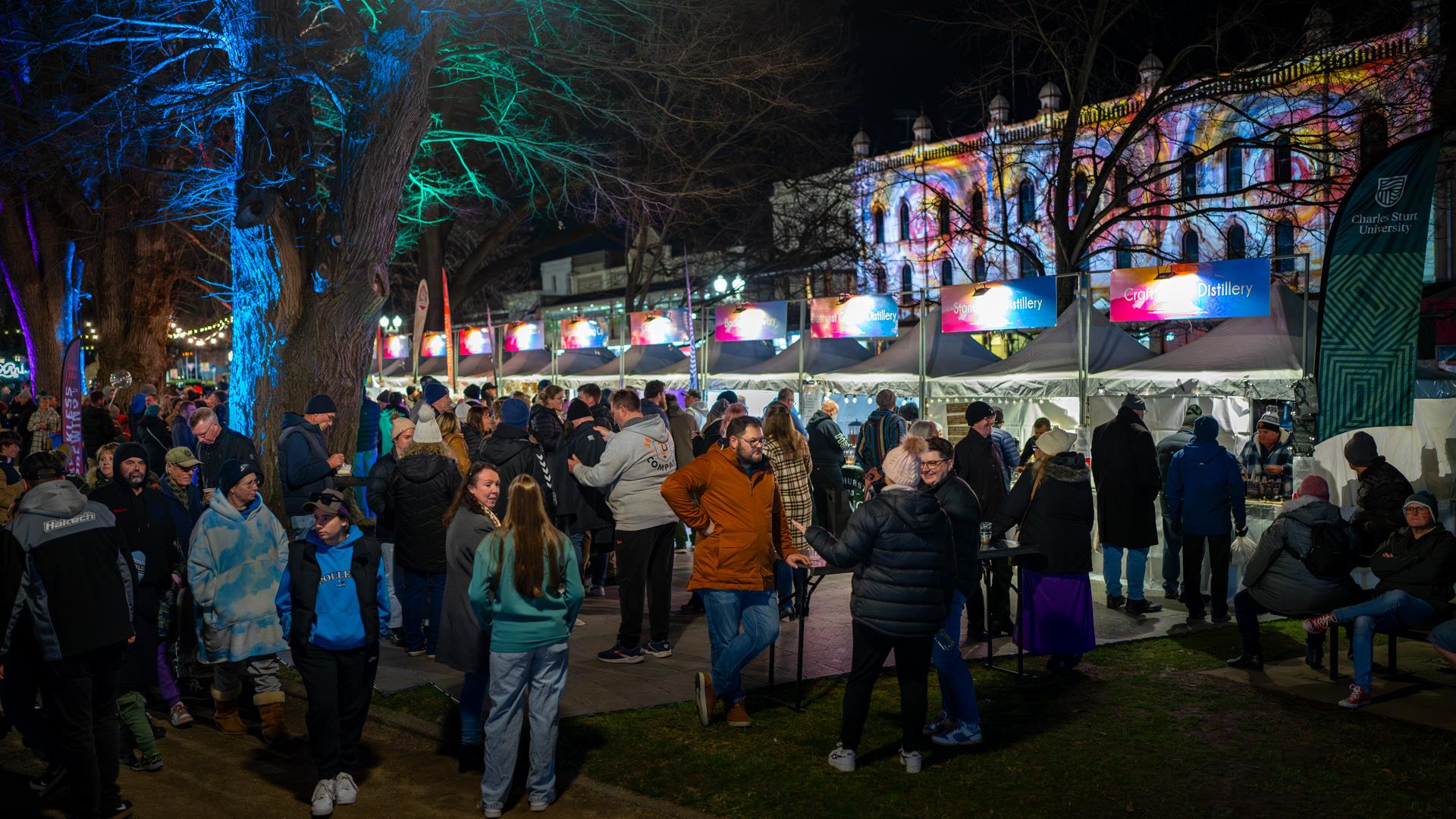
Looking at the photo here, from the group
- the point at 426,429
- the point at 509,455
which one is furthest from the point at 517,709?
the point at 509,455

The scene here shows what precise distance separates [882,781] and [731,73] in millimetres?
10645

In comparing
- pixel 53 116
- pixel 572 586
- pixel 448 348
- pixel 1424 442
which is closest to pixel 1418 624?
pixel 1424 442

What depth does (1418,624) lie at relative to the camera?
7332mm

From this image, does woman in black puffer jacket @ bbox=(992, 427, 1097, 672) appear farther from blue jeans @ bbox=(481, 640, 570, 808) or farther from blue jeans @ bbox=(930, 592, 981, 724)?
blue jeans @ bbox=(481, 640, 570, 808)

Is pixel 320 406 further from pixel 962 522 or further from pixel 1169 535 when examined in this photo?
pixel 1169 535

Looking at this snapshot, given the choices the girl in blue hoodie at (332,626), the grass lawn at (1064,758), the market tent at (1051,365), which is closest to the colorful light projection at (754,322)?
the market tent at (1051,365)

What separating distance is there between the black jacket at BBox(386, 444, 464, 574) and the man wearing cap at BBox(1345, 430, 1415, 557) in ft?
21.2

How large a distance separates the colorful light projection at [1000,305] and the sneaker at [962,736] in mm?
9140

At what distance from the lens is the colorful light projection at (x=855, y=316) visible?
1670 centimetres

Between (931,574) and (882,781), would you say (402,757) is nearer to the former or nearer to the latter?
(882,781)

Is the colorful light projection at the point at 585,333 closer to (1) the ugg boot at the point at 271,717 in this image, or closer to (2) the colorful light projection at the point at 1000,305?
(2) the colorful light projection at the point at 1000,305

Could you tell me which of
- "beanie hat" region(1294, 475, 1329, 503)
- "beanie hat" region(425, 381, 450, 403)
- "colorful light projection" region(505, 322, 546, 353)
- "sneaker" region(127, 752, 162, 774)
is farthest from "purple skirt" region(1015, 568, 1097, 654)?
"colorful light projection" region(505, 322, 546, 353)

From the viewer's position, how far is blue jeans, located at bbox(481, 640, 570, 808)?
5316mm

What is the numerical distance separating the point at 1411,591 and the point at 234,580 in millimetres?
7210
